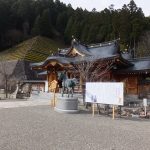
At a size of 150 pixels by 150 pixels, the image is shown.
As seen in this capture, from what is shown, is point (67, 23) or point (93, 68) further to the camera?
point (67, 23)

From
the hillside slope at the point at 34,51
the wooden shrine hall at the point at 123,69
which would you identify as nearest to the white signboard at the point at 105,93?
the wooden shrine hall at the point at 123,69

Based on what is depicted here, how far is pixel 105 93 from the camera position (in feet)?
42.1

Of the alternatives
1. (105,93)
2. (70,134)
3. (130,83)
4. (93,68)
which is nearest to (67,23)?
(130,83)

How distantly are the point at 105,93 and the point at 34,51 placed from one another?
1358 inches

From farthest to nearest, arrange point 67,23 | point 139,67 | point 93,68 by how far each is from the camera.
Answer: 1. point 67,23
2. point 139,67
3. point 93,68

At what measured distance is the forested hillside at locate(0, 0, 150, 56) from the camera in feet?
137

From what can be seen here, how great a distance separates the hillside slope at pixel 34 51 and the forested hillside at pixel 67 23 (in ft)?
14.3

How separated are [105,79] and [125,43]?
67.9ft

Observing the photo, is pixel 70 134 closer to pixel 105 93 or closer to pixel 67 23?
pixel 105 93

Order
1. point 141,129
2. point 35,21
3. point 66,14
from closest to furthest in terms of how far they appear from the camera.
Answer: point 141,129 < point 35,21 < point 66,14

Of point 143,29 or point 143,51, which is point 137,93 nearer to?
point 143,51

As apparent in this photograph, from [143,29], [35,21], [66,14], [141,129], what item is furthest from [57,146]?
[66,14]

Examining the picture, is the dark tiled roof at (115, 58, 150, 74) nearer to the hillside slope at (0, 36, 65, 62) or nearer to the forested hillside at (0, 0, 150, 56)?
the forested hillside at (0, 0, 150, 56)

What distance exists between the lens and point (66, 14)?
6369cm
